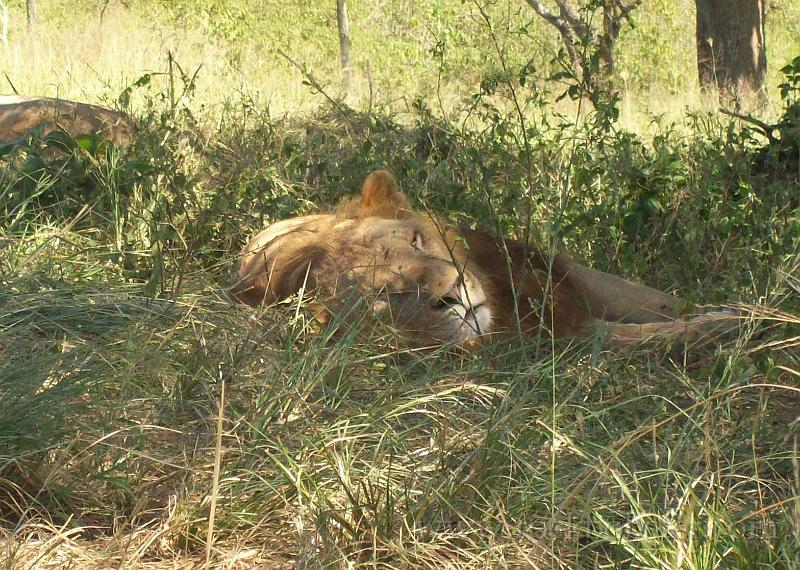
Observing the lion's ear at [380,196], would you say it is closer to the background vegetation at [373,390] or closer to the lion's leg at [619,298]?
the background vegetation at [373,390]

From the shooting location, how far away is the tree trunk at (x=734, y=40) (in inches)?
426

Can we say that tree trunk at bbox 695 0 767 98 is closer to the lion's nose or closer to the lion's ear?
the lion's ear

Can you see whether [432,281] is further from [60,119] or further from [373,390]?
[60,119]

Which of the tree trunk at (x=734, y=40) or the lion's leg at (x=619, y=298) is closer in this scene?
the lion's leg at (x=619, y=298)

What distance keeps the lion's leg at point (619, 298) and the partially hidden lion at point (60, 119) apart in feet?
8.10

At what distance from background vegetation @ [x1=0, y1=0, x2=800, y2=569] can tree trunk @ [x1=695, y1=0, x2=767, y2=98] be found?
5.41 m

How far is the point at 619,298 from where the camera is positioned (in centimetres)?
466

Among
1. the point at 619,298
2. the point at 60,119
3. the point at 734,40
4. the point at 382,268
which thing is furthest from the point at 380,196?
the point at 734,40

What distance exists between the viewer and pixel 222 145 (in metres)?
6.01

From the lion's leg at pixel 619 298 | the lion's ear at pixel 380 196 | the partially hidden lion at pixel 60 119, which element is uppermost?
the partially hidden lion at pixel 60 119

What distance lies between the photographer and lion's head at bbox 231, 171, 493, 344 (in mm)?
3818

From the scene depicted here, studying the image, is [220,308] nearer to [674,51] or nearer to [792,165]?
[792,165]

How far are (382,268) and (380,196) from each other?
0.72 metres

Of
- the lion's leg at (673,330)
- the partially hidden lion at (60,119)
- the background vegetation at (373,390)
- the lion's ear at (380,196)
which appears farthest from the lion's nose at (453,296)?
the partially hidden lion at (60,119)
